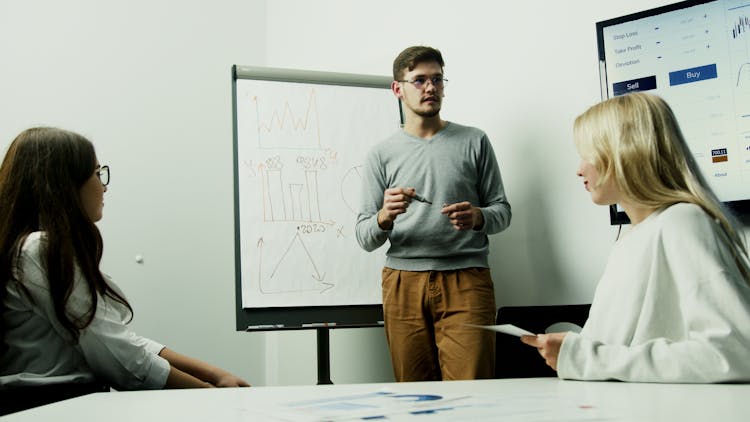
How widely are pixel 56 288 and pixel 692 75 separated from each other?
177 cm

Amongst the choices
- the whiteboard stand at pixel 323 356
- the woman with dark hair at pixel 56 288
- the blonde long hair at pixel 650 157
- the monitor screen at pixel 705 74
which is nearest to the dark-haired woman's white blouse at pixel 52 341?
the woman with dark hair at pixel 56 288

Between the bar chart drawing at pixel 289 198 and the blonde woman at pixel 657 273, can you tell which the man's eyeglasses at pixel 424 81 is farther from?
the blonde woman at pixel 657 273

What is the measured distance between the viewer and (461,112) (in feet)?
9.25

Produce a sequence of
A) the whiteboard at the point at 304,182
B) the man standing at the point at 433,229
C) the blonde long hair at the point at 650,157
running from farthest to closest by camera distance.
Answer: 1. the whiteboard at the point at 304,182
2. the man standing at the point at 433,229
3. the blonde long hair at the point at 650,157

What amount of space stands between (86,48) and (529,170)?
2122mm

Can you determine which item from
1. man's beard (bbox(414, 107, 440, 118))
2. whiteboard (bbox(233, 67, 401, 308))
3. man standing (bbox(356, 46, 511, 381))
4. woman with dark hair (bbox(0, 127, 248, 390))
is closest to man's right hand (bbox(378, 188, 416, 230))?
man standing (bbox(356, 46, 511, 381))

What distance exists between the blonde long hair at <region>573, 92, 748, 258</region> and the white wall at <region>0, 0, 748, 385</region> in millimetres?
1137

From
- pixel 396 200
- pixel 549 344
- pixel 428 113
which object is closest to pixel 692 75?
pixel 428 113

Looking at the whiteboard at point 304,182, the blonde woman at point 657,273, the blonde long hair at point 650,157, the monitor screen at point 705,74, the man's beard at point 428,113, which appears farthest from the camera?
the whiteboard at point 304,182

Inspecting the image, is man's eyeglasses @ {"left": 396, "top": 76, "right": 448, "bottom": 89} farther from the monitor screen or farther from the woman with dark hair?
the woman with dark hair

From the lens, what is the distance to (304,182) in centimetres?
271

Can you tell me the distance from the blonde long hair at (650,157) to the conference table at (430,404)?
350 millimetres

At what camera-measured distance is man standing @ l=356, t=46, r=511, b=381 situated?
7.01 feet

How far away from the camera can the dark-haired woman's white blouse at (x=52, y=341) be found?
4.51 ft
